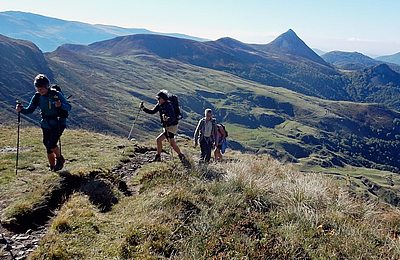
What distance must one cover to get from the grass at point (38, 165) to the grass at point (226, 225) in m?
1.09

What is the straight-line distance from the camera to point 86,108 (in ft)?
650

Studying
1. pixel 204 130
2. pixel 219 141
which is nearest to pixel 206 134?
pixel 204 130

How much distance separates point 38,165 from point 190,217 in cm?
743

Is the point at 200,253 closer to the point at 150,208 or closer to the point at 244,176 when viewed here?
the point at 150,208

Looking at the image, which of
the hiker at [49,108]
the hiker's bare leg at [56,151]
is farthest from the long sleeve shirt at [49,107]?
the hiker's bare leg at [56,151]

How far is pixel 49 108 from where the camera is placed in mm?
11320

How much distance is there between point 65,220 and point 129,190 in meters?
3.44

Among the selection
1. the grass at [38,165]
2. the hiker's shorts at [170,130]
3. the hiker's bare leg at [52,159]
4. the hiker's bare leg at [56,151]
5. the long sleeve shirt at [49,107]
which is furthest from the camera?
the hiker's shorts at [170,130]

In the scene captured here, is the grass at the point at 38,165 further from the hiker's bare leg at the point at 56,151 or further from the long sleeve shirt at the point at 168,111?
the long sleeve shirt at the point at 168,111

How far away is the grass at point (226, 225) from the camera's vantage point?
661 centimetres

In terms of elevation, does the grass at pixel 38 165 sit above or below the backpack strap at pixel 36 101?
below

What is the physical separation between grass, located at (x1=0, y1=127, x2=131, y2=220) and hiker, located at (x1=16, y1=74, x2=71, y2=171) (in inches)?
44.2

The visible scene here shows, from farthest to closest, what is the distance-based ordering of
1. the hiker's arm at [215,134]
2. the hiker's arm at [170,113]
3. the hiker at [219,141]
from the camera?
the hiker at [219,141] → the hiker's arm at [215,134] → the hiker's arm at [170,113]

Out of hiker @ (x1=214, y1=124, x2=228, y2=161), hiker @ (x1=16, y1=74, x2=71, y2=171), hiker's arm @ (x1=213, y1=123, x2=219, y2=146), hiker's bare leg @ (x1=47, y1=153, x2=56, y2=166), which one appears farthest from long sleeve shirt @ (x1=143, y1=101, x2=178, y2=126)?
hiker's bare leg @ (x1=47, y1=153, x2=56, y2=166)
